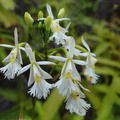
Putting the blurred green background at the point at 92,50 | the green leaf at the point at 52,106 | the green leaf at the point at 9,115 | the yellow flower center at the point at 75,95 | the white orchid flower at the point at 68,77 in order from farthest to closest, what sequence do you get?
1. the blurred green background at the point at 92,50
2. the green leaf at the point at 52,106
3. the green leaf at the point at 9,115
4. the yellow flower center at the point at 75,95
5. the white orchid flower at the point at 68,77

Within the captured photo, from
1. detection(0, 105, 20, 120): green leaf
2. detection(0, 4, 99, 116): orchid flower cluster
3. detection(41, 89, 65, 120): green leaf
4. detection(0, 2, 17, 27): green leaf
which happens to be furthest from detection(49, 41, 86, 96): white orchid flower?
detection(0, 2, 17, 27): green leaf

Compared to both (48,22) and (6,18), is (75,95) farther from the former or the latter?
(6,18)

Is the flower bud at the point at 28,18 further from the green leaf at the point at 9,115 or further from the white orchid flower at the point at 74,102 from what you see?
→ the green leaf at the point at 9,115

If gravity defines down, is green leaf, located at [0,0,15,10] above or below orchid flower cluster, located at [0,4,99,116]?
below

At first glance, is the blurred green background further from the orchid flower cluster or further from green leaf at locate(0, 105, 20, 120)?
the orchid flower cluster

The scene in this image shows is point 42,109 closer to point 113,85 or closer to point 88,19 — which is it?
point 113,85

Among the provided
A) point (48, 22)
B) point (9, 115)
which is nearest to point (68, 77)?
point (48, 22)

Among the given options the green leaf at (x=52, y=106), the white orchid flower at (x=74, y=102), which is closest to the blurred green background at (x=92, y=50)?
the green leaf at (x=52, y=106)

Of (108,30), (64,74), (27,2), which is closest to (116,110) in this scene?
(108,30)
